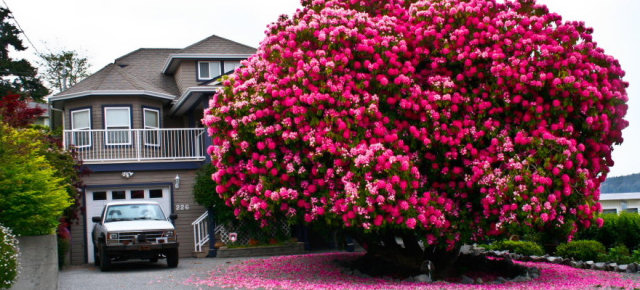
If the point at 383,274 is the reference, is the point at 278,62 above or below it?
above

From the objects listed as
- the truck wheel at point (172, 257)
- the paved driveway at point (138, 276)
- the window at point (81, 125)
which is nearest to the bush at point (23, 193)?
the paved driveway at point (138, 276)

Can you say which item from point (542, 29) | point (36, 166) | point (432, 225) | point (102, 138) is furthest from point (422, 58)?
point (102, 138)

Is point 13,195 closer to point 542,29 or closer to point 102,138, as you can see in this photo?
point 542,29

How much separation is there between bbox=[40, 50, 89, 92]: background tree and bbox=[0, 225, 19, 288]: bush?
40279mm

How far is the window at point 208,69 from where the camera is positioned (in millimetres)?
24047

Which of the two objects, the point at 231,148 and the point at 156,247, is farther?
the point at 156,247

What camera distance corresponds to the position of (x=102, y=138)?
20891mm

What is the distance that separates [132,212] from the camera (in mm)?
15469

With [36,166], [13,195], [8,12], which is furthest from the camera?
[8,12]

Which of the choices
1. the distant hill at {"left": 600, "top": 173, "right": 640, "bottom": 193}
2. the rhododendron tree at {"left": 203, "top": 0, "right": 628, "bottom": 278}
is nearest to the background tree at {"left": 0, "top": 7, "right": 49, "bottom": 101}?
the rhododendron tree at {"left": 203, "top": 0, "right": 628, "bottom": 278}

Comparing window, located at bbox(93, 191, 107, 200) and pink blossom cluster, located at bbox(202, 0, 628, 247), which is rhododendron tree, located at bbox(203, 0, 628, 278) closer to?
pink blossom cluster, located at bbox(202, 0, 628, 247)

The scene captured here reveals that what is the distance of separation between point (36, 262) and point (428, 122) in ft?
20.5

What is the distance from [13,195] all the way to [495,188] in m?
6.96

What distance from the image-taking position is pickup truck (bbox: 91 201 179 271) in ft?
46.3
